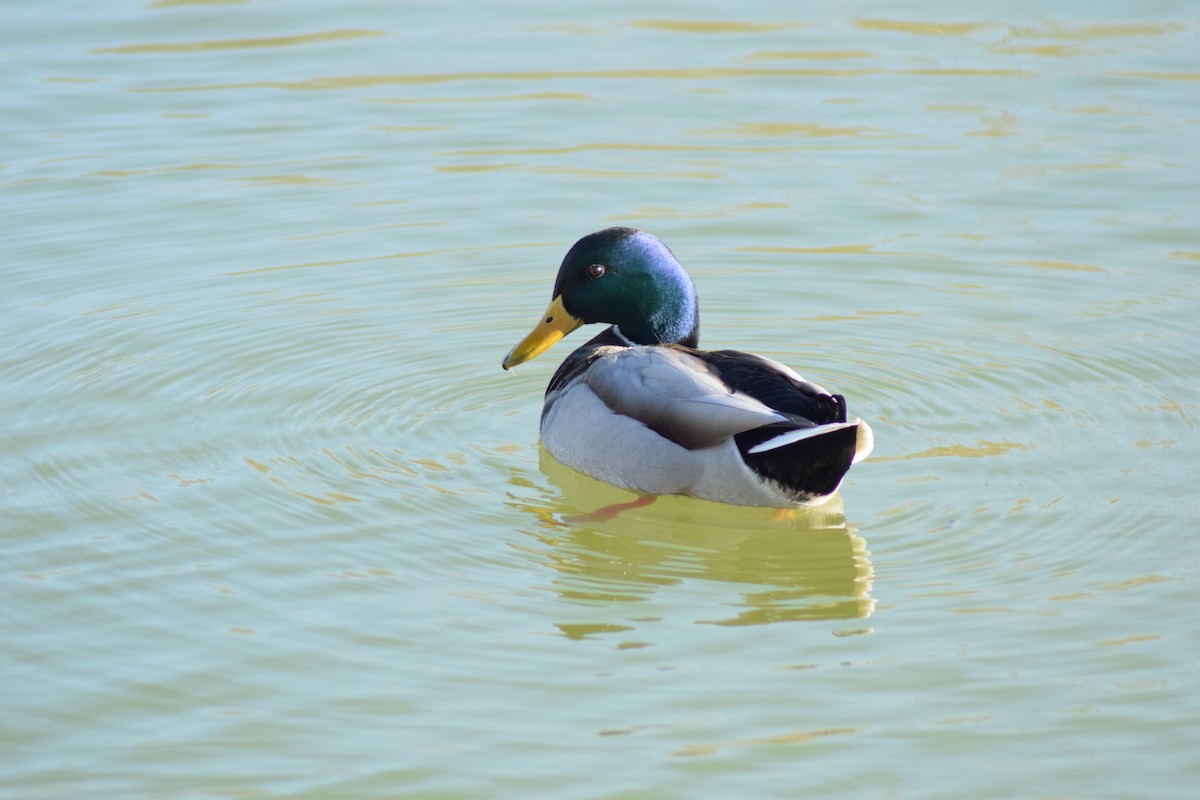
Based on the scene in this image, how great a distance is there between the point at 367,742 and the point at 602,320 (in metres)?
3.40

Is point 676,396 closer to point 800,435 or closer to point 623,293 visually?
point 800,435

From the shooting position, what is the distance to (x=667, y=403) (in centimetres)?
705

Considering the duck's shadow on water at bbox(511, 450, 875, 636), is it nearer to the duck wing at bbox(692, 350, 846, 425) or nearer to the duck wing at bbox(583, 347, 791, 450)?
the duck wing at bbox(583, 347, 791, 450)

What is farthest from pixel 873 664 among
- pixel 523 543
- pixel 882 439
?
pixel 882 439

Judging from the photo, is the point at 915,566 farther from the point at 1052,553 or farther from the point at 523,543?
the point at 523,543

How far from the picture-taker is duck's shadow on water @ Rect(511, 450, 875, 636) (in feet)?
20.2

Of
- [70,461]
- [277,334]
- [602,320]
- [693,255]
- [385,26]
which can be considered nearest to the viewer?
[70,461]

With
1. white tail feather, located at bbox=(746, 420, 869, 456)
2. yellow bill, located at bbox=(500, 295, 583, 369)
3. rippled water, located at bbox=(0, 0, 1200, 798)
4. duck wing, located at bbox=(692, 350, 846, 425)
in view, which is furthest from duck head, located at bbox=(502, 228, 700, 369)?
white tail feather, located at bbox=(746, 420, 869, 456)

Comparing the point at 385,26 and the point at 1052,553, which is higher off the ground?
the point at 385,26

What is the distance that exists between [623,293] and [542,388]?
0.78 meters

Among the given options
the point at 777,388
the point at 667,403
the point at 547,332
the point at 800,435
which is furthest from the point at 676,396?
the point at 547,332

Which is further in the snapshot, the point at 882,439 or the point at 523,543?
the point at 882,439

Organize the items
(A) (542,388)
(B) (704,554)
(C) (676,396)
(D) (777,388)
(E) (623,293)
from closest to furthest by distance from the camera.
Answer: (B) (704,554) → (D) (777,388) → (C) (676,396) → (E) (623,293) → (A) (542,388)

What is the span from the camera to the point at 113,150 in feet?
38.3
